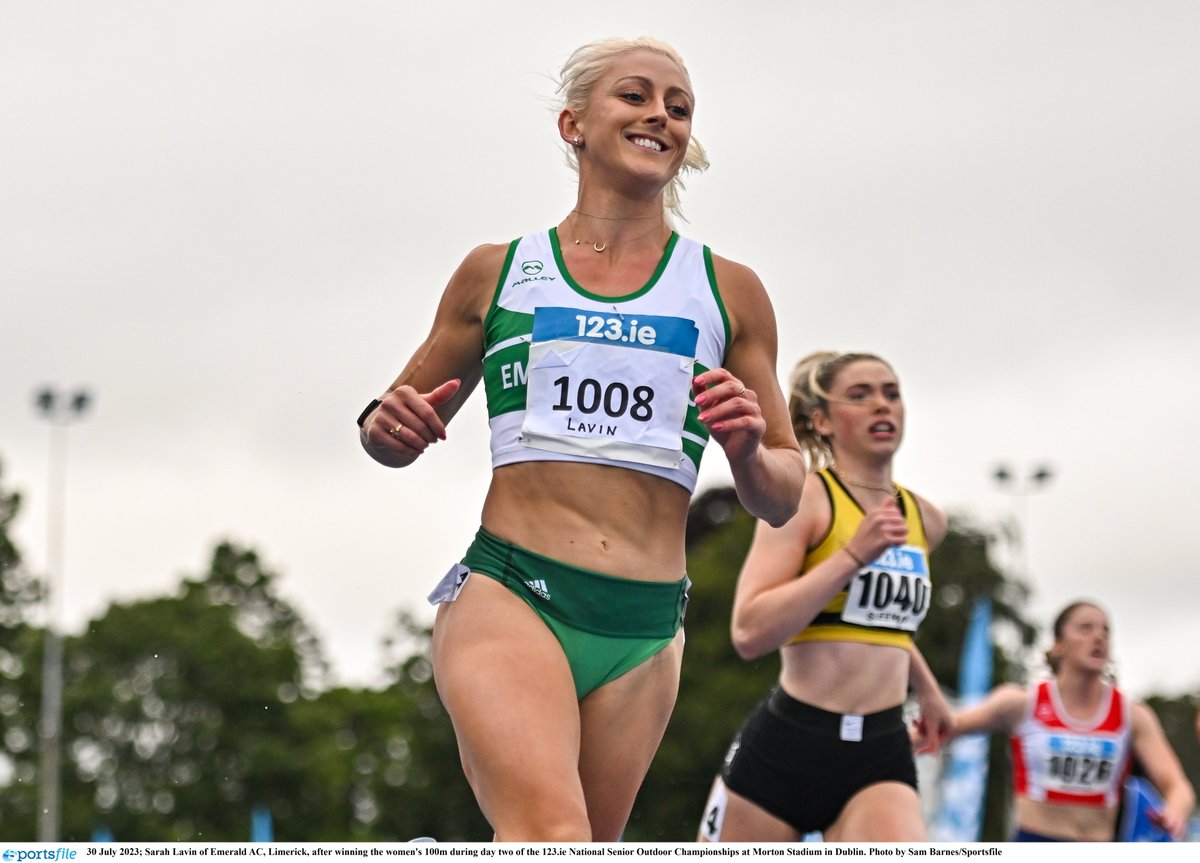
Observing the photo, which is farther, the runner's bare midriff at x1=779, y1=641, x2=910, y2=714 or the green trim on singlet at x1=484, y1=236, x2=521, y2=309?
the runner's bare midriff at x1=779, y1=641, x2=910, y2=714

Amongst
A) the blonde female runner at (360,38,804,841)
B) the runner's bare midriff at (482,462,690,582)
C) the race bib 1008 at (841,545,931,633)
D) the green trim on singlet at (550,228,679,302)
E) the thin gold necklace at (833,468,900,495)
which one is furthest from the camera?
the thin gold necklace at (833,468,900,495)

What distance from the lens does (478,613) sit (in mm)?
4953

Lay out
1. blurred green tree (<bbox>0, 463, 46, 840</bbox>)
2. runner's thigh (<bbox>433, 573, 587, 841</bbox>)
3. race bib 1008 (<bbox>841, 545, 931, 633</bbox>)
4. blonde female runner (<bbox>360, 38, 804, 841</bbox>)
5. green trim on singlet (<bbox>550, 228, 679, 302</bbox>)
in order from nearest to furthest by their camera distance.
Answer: runner's thigh (<bbox>433, 573, 587, 841</bbox>)
blonde female runner (<bbox>360, 38, 804, 841</bbox>)
green trim on singlet (<bbox>550, 228, 679, 302</bbox>)
race bib 1008 (<bbox>841, 545, 931, 633</bbox>)
blurred green tree (<bbox>0, 463, 46, 840</bbox>)

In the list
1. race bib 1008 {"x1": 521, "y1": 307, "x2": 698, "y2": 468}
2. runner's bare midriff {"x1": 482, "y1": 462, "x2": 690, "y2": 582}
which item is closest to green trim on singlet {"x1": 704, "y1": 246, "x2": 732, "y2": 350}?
race bib 1008 {"x1": 521, "y1": 307, "x2": 698, "y2": 468}

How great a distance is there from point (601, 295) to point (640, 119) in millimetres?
486

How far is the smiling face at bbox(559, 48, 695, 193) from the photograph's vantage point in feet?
17.2

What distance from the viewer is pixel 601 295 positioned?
5129mm

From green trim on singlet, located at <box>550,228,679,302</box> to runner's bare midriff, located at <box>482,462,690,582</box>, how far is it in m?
0.43

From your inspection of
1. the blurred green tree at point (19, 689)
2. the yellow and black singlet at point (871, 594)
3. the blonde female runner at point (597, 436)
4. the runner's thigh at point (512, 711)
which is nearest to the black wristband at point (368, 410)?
the blonde female runner at point (597, 436)

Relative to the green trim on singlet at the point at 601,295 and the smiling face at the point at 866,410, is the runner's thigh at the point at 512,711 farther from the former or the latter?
the smiling face at the point at 866,410

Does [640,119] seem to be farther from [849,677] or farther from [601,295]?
[849,677]

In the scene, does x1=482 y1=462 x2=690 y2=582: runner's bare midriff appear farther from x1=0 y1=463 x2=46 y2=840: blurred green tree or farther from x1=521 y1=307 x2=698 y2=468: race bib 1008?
x1=0 y1=463 x2=46 y2=840: blurred green tree

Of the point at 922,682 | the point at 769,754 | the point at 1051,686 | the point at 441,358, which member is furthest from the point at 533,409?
the point at 1051,686

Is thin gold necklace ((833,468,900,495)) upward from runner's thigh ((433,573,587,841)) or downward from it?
upward
